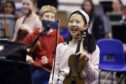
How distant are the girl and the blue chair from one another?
2.80 m

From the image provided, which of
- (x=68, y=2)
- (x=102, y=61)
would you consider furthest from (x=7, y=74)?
(x=68, y=2)

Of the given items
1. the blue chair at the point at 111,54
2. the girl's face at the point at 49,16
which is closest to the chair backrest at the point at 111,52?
the blue chair at the point at 111,54

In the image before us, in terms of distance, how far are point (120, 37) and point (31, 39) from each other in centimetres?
223

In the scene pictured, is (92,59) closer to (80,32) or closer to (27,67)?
(80,32)

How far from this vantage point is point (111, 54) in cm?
620

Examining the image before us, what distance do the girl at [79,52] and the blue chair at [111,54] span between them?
2796 mm

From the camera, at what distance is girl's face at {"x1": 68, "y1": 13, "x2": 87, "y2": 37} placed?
10.5 feet

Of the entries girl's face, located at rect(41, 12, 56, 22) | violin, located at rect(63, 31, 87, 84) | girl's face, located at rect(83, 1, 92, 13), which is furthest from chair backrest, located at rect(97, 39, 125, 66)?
violin, located at rect(63, 31, 87, 84)

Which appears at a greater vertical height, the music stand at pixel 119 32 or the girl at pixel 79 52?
the girl at pixel 79 52

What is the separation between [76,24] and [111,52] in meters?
3.10

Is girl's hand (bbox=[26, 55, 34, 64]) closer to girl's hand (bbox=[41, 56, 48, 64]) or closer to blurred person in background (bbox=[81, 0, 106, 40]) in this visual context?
girl's hand (bbox=[41, 56, 48, 64])

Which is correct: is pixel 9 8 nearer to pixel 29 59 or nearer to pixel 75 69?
pixel 29 59

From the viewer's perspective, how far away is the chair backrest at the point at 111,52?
240 inches

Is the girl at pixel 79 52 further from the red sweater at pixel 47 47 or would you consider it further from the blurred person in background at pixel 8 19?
the blurred person in background at pixel 8 19
